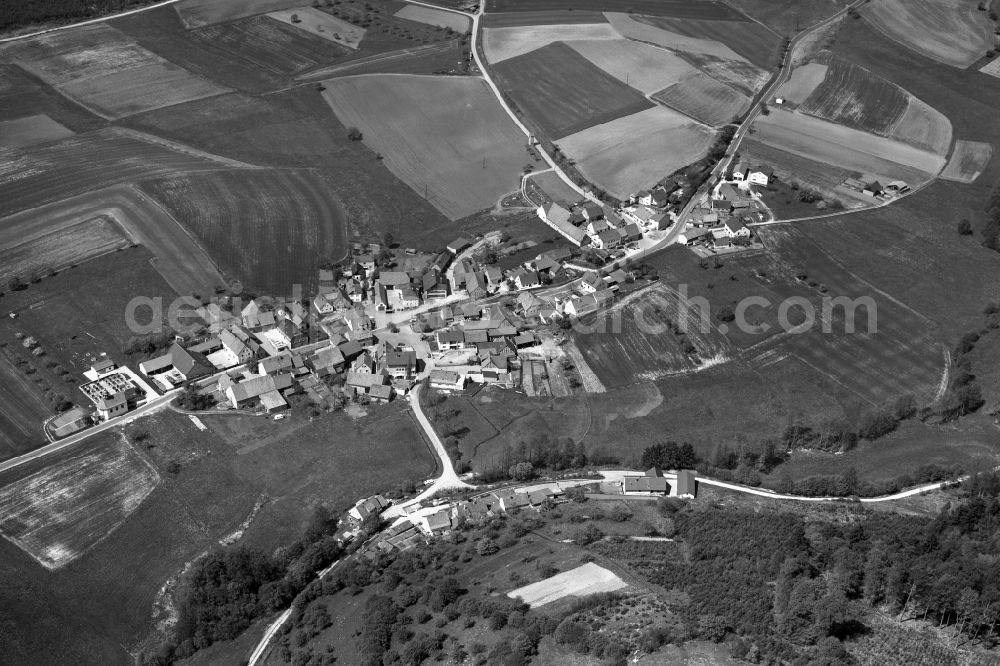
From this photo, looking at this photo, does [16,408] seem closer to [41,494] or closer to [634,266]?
[41,494]

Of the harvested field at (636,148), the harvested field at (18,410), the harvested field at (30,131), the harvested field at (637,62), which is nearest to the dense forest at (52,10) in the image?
the harvested field at (30,131)

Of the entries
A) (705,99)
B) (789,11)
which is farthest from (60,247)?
(789,11)

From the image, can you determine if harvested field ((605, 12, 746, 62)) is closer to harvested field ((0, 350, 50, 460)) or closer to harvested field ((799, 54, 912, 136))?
harvested field ((799, 54, 912, 136))

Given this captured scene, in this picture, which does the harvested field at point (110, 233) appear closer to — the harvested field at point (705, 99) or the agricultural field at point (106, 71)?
the agricultural field at point (106, 71)

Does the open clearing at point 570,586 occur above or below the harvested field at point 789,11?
below

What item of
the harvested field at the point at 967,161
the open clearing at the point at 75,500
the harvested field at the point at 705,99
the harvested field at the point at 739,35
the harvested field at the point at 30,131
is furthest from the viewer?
the harvested field at the point at 739,35

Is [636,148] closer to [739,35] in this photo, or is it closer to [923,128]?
[923,128]

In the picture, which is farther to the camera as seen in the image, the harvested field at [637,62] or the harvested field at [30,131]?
the harvested field at [637,62]
